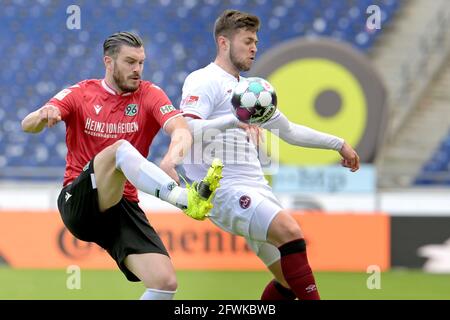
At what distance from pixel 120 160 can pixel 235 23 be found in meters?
1.54

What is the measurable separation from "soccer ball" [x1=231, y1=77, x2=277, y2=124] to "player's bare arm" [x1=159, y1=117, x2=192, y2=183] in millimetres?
385

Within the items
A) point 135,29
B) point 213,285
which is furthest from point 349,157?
point 135,29

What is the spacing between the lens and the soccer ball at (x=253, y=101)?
5.35 metres

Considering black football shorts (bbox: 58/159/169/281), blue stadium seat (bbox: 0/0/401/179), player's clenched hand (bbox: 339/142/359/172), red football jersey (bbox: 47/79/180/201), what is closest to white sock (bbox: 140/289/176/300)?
black football shorts (bbox: 58/159/169/281)

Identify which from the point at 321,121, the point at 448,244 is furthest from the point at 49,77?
the point at 448,244

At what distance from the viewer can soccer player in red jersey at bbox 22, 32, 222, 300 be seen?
16.0 ft

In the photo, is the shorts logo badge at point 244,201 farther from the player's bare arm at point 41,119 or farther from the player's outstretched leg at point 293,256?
the player's bare arm at point 41,119

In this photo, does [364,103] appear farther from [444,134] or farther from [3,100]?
[3,100]

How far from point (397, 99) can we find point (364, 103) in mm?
2195

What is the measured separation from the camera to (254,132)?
5555 mm

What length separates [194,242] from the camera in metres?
10.5

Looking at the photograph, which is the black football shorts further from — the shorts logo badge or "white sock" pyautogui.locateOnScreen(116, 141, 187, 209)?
the shorts logo badge

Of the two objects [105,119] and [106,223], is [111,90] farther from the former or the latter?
[106,223]
